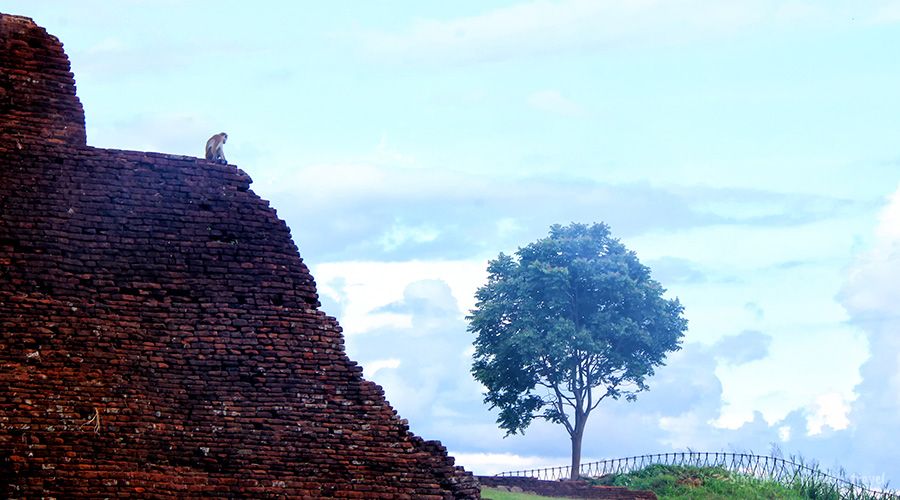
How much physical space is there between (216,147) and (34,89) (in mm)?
2233

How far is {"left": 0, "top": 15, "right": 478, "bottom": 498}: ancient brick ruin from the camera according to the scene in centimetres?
1612

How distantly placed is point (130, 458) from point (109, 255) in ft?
7.71

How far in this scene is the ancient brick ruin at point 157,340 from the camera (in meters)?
16.1

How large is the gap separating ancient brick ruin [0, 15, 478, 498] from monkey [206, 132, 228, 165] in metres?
0.43

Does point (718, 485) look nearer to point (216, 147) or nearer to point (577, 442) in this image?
point (577, 442)

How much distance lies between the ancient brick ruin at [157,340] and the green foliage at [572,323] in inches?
981

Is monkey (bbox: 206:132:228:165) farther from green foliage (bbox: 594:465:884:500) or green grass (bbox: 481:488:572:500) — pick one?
green foliage (bbox: 594:465:884:500)

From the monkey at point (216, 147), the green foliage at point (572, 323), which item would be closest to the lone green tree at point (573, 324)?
the green foliage at point (572, 323)

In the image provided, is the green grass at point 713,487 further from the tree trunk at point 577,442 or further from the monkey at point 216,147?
the monkey at point 216,147

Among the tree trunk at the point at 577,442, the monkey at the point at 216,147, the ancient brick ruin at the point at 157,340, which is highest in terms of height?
the tree trunk at the point at 577,442

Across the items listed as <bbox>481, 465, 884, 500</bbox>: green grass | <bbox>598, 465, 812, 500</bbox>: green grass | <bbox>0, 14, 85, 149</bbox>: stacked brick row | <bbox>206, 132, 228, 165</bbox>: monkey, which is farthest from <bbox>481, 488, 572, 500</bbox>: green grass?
<bbox>0, 14, 85, 149</bbox>: stacked brick row

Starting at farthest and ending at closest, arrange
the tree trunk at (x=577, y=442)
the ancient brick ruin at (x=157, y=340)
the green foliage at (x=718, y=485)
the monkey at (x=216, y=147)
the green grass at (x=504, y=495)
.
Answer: the tree trunk at (x=577, y=442) < the green foliage at (x=718, y=485) < the green grass at (x=504, y=495) < the monkey at (x=216, y=147) < the ancient brick ruin at (x=157, y=340)

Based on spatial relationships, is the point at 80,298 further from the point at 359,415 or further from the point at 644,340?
the point at 644,340

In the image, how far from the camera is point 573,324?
136 feet
